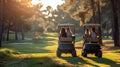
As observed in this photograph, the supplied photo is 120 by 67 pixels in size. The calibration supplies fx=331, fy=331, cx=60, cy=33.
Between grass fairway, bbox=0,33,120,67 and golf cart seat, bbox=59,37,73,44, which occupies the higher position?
golf cart seat, bbox=59,37,73,44

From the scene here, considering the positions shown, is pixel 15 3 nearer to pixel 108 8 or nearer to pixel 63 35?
pixel 108 8

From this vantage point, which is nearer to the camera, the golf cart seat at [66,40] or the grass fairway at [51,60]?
the grass fairway at [51,60]

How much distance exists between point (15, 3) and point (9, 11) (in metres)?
1.75

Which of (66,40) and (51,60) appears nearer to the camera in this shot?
(51,60)

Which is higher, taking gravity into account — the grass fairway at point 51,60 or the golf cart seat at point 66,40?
the golf cart seat at point 66,40

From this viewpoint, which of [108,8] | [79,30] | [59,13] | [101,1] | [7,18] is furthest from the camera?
[59,13]

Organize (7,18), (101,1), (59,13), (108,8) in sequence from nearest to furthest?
1. (101,1)
2. (108,8)
3. (7,18)
4. (59,13)

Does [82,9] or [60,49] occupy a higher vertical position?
[82,9]

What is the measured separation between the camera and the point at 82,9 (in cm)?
4809

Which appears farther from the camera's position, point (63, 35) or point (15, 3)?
point (15, 3)

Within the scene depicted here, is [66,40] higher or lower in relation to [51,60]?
higher

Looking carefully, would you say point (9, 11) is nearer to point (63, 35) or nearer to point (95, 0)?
point (95, 0)

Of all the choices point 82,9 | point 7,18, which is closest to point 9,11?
point 7,18

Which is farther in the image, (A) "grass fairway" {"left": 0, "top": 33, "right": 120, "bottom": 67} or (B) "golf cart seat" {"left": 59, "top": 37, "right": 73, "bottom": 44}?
(B) "golf cart seat" {"left": 59, "top": 37, "right": 73, "bottom": 44}
